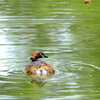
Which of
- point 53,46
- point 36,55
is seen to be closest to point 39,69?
point 36,55

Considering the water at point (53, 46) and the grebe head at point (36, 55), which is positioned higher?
the grebe head at point (36, 55)

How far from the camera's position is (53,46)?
9953 mm

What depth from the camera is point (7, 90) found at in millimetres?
7773

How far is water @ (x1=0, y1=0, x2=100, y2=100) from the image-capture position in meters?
7.79

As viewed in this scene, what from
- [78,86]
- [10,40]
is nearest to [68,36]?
[10,40]

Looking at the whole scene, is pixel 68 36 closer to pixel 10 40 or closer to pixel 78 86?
pixel 10 40

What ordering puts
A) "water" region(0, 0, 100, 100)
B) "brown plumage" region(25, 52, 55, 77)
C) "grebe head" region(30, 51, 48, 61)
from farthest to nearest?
"grebe head" region(30, 51, 48, 61) → "brown plumage" region(25, 52, 55, 77) → "water" region(0, 0, 100, 100)

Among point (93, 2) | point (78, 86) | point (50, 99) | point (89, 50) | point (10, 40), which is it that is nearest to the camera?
point (50, 99)

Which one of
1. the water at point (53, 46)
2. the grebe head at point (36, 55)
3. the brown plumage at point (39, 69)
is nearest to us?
the water at point (53, 46)

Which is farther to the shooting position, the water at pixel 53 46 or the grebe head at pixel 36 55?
the grebe head at pixel 36 55

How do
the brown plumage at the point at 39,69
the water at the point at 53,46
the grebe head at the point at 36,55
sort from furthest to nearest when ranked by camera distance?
the grebe head at the point at 36,55
the brown plumage at the point at 39,69
the water at the point at 53,46

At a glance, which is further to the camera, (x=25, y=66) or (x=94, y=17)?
(x=94, y=17)

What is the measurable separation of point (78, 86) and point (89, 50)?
179 cm

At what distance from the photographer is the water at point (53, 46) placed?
7.79m
